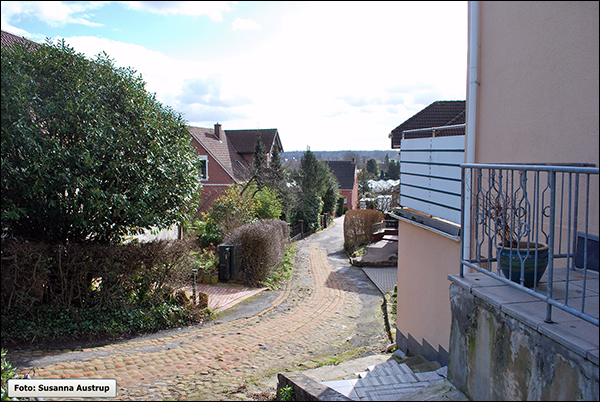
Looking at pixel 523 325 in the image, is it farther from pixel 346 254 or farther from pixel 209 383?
pixel 346 254

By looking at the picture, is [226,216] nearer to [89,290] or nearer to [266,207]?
[266,207]

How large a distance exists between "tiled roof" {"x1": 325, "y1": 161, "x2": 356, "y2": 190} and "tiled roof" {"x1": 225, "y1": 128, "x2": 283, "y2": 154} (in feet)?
45.9

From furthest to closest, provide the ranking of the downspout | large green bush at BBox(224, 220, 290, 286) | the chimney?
the chimney
large green bush at BBox(224, 220, 290, 286)
the downspout

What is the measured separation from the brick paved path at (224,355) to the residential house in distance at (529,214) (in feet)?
8.48

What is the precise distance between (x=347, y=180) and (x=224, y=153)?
21.0 meters

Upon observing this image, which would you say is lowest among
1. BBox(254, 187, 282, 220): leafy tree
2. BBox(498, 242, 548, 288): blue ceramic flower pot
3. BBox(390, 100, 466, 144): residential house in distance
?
BBox(254, 187, 282, 220): leafy tree

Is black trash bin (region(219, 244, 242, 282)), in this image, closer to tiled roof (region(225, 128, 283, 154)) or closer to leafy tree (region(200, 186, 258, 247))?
leafy tree (region(200, 186, 258, 247))

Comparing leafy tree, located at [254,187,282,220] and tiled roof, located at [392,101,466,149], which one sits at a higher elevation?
tiled roof, located at [392,101,466,149]

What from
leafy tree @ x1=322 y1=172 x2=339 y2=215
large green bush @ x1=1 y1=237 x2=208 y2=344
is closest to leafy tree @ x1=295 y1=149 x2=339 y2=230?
leafy tree @ x1=322 y1=172 x2=339 y2=215

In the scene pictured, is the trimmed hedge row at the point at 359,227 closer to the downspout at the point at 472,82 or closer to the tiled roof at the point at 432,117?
the tiled roof at the point at 432,117

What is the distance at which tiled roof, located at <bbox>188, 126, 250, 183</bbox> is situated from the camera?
Result: 3127cm

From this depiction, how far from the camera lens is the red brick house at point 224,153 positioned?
30555mm

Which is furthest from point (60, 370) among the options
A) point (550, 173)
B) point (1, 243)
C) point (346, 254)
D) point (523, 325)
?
point (346, 254)

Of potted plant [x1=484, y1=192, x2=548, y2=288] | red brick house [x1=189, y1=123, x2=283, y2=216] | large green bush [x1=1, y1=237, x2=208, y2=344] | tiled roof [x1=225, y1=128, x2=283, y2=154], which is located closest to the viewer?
potted plant [x1=484, y1=192, x2=548, y2=288]
